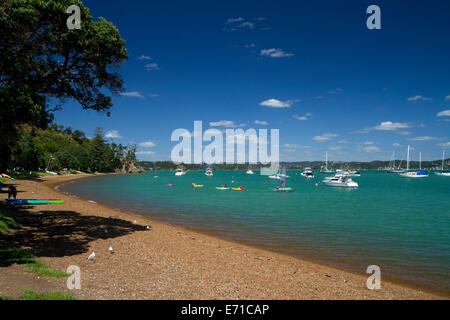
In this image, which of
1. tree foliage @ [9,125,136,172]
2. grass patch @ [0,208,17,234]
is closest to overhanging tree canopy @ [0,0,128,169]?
grass patch @ [0,208,17,234]

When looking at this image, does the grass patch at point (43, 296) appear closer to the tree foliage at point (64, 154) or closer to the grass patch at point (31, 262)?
the grass patch at point (31, 262)

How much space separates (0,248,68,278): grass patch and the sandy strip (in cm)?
45

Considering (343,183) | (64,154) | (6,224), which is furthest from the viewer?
(64,154)

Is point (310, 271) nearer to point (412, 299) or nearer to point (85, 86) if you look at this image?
Answer: point (412, 299)

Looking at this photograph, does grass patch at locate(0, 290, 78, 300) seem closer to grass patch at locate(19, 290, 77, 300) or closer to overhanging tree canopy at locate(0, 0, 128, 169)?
grass patch at locate(19, 290, 77, 300)

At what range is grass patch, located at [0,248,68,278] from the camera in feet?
26.2

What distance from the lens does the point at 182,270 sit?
10.4m

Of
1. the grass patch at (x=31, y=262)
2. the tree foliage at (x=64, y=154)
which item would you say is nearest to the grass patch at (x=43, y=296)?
the grass patch at (x=31, y=262)

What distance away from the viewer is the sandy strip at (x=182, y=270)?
321 inches

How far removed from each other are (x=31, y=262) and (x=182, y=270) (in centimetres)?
502

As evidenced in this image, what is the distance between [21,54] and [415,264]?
20310 millimetres

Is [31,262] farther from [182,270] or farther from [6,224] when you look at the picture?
[6,224]

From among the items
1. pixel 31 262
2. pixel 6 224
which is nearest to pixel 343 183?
pixel 6 224
